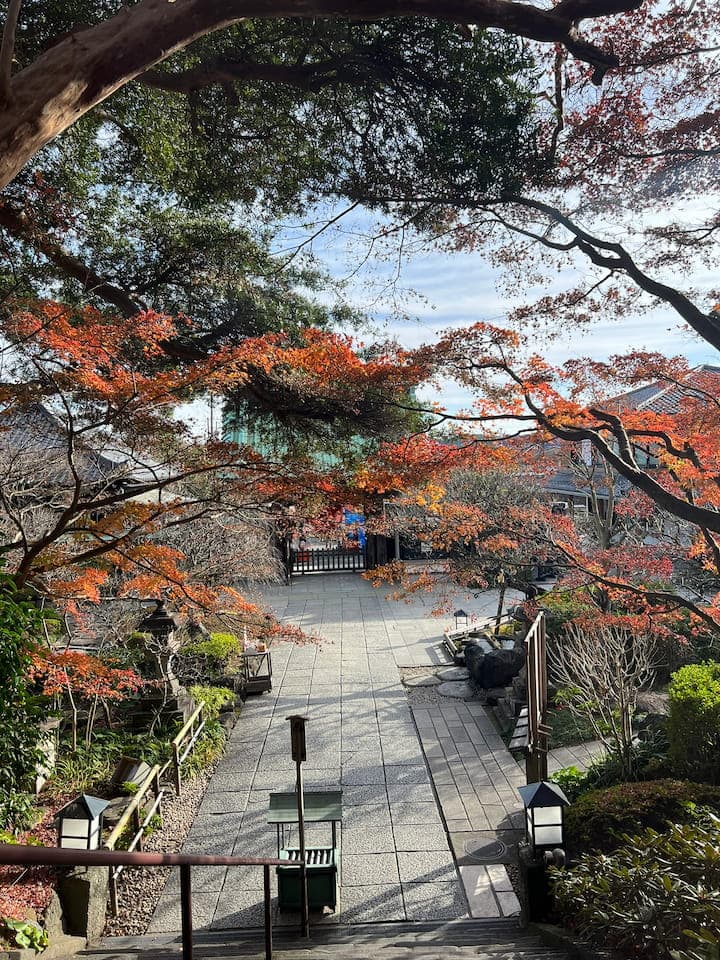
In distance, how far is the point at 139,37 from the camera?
11.4 ft

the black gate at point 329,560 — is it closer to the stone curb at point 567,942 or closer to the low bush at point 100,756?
the low bush at point 100,756

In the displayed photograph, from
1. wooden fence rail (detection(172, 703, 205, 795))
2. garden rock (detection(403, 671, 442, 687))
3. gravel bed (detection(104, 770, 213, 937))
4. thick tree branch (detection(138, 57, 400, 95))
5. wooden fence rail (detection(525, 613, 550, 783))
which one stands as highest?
thick tree branch (detection(138, 57, 400, 95))

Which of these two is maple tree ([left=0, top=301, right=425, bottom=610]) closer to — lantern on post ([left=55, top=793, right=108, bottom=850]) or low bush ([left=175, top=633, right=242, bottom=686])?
lantern on post ([left=55, top=793, right=108, bottom=850])

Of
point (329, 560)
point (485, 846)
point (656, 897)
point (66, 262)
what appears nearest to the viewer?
point (656, 897)

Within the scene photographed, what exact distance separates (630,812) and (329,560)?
59.2ft

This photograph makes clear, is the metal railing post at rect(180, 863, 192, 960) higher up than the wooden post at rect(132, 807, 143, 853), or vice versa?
the metal railing post at rect(180, 863, 192, 960)

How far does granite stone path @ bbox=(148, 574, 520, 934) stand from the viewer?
5.82 m

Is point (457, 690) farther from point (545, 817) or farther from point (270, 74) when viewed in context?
point (270, 74)

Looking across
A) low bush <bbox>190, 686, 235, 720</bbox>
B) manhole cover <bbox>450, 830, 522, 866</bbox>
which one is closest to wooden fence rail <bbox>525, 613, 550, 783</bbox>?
manhole cover <bbox>450, 830, 522, 866</bbox>

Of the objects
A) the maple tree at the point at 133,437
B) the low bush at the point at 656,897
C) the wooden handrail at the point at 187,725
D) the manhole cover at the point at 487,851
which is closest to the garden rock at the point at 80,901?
the maple tree at the point at 133,437

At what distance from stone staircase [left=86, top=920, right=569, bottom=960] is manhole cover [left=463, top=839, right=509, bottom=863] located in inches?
36.0

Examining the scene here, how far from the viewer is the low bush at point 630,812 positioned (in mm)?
5848

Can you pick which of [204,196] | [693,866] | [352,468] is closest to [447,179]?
[204,196]

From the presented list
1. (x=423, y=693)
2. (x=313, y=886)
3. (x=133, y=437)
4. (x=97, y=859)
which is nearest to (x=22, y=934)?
(x=313, y=886)
